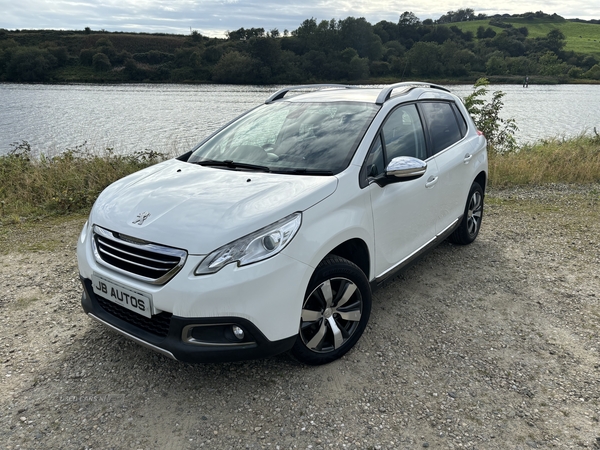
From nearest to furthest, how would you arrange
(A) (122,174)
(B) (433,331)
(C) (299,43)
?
(B) (433,331) → (A) (122,174) → (C) (299,43)

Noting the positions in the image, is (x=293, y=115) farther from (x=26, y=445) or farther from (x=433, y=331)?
(x=26, y=445)

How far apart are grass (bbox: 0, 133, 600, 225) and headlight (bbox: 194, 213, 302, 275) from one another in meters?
5.00

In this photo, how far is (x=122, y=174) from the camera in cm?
821

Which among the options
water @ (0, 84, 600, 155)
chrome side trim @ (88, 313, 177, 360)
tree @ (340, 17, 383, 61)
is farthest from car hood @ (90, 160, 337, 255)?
tree @ (340, 17, 383, 61)

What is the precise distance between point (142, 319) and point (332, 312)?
1158 millimetres

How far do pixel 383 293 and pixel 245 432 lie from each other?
2.01 m

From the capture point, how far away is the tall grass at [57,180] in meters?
7.01

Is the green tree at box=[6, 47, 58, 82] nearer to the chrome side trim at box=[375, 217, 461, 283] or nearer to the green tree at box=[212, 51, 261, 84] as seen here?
the green tree at box=[212, 51, 261, 84]

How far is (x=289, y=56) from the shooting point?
142 feet

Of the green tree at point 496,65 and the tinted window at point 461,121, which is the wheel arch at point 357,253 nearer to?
the tinted window at point 461,121

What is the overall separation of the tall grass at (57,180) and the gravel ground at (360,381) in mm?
2994

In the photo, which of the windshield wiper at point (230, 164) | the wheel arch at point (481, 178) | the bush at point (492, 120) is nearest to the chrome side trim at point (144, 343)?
the windshield wiper at point (230, 164)

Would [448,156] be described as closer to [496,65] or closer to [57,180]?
[57,180]

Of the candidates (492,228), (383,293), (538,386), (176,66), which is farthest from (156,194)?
(176,66)
